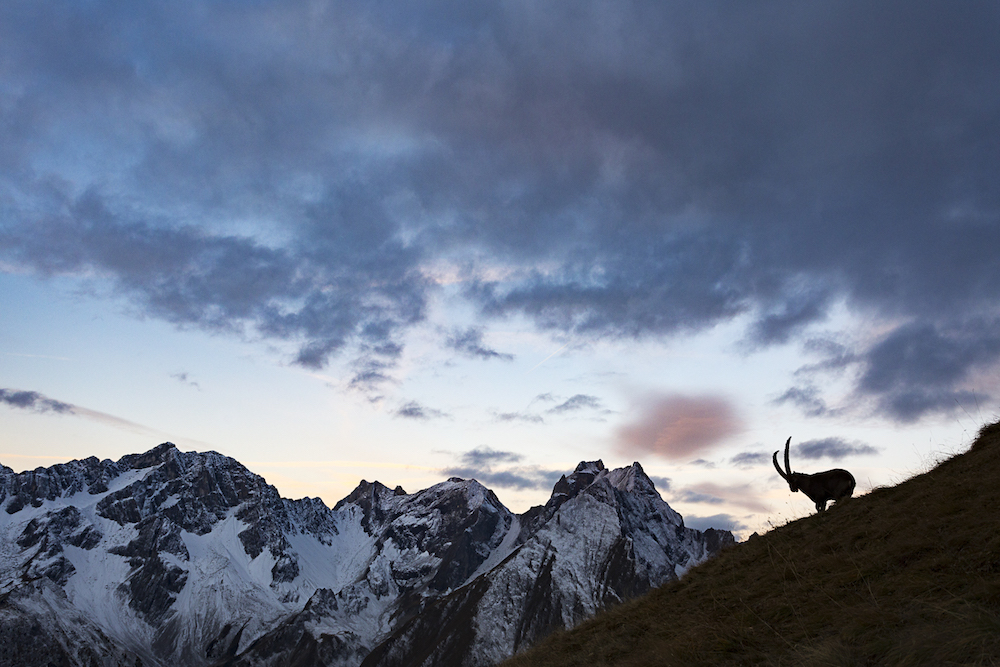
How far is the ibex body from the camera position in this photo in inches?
849

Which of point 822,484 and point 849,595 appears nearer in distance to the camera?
point 849,595

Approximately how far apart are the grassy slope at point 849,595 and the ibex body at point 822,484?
138 cm

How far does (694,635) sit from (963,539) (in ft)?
19.1

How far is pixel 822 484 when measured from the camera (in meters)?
22.0

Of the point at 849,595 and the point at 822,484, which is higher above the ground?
the point at 822,484

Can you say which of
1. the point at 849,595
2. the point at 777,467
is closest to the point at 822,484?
the point at 777,467

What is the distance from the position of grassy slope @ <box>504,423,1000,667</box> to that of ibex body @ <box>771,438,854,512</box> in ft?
4.51

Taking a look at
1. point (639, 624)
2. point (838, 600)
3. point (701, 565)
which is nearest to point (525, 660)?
point (639, 624)

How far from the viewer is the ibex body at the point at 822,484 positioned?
21562mm

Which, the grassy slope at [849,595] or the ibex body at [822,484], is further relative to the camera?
the ibex body at [822,484]

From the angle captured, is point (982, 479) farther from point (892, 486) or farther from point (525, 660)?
point (525, 660)

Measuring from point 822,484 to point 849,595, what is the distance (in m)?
9.81

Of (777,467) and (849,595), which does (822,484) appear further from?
(849,595)

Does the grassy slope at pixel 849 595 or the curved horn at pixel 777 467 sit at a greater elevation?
the curved horn at pixel 777 467
